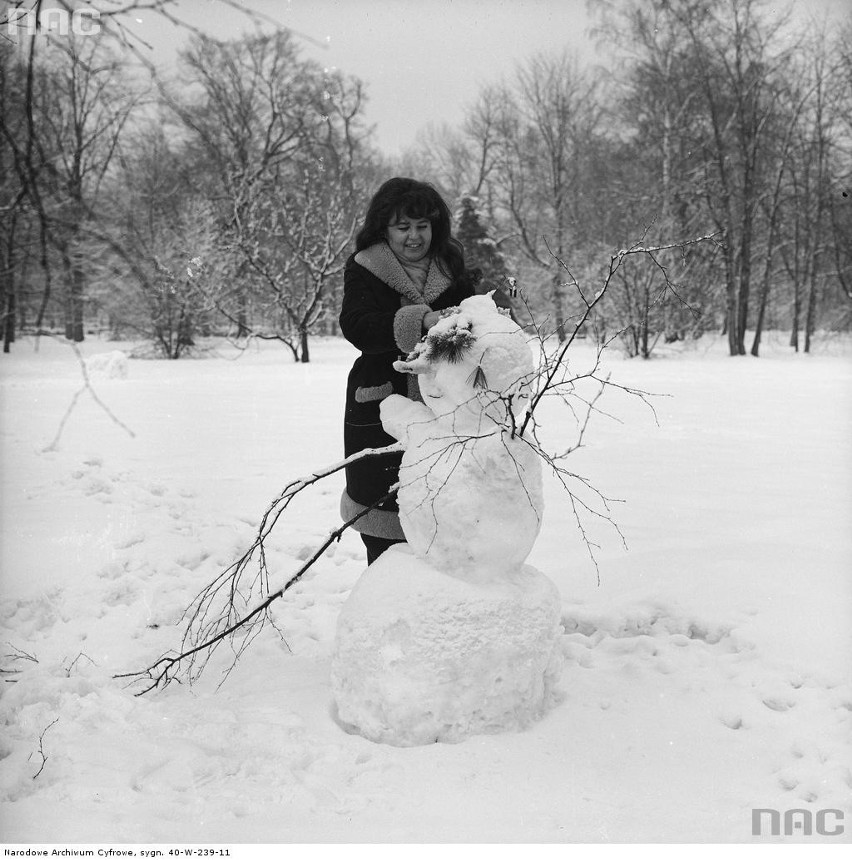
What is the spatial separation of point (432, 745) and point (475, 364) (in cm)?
126

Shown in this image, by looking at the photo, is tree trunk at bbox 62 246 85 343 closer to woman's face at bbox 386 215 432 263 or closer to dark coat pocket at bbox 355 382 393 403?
dark coat pocket at bbox 355 382 393 403

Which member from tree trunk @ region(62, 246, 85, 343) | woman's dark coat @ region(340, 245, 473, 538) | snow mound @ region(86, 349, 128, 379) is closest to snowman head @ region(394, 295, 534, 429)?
woman's dark coat @ region(340, 245, 473, 538)

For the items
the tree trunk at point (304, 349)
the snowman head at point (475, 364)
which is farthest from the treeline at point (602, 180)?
the snowman head at point (475, 364)

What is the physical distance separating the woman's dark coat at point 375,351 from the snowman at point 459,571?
24 cm

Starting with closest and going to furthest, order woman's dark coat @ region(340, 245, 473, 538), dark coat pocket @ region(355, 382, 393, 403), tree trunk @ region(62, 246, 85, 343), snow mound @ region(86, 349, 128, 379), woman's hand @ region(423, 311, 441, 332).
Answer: tree trunk @ region(62, 246, 85, 343), woman's hand @ region(423, 311, 441, 332), woman's dark coat @ region(340, 245, 473, 538), dark coat pocket @ region(355, 382, 393, 403), snow mound @ region(86, 349, 128, 379)

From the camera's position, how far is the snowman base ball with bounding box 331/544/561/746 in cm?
234

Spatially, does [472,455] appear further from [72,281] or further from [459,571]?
[72,281]

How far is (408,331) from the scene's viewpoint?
245 centimetres

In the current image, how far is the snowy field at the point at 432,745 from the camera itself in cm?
213

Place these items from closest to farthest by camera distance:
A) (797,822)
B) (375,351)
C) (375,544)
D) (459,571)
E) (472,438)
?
(797,822)
(472,438)
(459,571)
(375,351)
(375,544)

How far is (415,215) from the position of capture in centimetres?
269

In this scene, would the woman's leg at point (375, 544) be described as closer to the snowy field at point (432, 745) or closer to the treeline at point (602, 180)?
the snowy field at point (432, 745)

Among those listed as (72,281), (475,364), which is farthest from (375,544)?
(72,281)

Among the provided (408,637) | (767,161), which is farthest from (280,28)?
(767,161)
